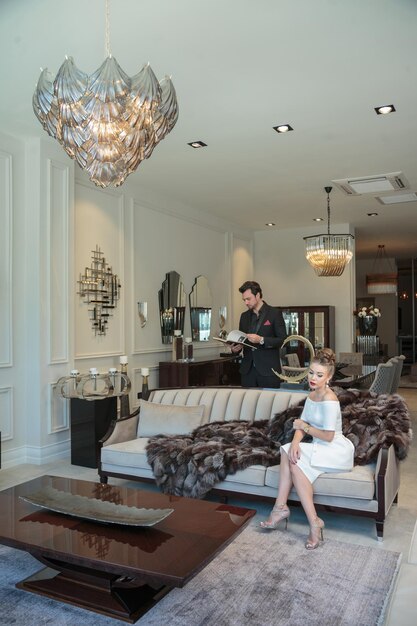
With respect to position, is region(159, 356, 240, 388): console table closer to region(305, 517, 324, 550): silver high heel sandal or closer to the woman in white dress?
the woman in white dress

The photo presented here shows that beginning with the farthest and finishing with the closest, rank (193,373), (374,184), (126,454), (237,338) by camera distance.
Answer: (193,373)
(374,184)
(237,338)
(126,454)

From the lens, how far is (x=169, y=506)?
8.81 ft

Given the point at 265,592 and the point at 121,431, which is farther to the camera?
the point at 121,431

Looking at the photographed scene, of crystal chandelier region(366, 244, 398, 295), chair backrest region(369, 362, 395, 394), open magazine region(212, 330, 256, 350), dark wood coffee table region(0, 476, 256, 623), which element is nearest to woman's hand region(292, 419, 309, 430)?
dark wood coffee table region(0, 476, 256, 623)

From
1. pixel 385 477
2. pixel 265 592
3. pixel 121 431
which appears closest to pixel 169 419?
pixel 121 431

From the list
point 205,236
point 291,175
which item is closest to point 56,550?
point 291,175

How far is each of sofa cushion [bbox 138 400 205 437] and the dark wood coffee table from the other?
1337 millimetres

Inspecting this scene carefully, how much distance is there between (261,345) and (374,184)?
9.62 feet

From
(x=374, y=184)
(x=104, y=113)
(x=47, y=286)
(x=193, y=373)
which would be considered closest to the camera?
(x=104, y=113)

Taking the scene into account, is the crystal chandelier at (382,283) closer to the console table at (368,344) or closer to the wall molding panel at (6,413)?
the console table at (368,344)

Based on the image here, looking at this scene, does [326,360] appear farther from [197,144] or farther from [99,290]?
[99,290]

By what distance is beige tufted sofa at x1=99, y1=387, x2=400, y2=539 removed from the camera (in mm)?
3088

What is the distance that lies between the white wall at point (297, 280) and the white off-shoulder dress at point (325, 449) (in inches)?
232

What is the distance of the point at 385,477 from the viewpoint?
120 inches
